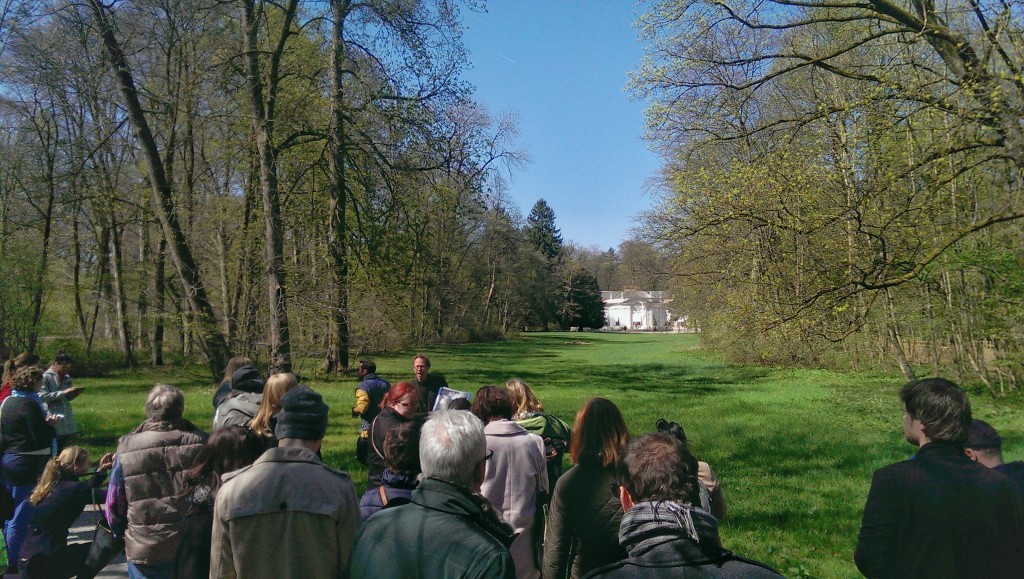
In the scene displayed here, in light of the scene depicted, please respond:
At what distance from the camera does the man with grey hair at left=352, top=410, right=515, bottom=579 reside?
242 centimetres

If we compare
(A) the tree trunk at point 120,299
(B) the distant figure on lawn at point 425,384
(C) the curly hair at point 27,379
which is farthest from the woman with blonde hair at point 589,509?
(A) the tree trunk at point 120,299

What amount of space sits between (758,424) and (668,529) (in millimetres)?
13032

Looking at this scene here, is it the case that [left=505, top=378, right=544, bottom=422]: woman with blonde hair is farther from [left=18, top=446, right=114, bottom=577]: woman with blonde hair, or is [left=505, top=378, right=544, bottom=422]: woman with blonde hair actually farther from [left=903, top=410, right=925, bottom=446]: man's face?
[left=18, top=446, right=114, bottom=577]: woman with blonde hair

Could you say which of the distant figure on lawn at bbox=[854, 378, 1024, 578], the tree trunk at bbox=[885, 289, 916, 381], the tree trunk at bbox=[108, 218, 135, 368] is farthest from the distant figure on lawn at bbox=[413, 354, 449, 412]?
the tree trunk at bbox=[108, 218, 135, 368]

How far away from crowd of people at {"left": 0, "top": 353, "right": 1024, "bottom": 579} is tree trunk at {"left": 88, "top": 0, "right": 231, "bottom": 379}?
10276 millimetres

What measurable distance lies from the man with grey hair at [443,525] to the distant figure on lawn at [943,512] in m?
1.68

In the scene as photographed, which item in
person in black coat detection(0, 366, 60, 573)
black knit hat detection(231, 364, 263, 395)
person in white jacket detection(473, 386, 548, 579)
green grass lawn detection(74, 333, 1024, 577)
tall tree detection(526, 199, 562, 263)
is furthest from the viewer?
tall tree detection(526, 199, 562, 263)

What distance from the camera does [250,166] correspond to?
18.2 meters

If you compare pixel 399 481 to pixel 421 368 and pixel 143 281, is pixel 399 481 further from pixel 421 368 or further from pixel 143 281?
pixel 143 281

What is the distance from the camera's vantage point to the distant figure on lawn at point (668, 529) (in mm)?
2105

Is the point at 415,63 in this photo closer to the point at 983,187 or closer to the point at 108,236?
the point at 983,187

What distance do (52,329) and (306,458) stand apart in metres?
23.1

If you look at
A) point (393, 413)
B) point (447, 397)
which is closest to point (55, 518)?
point (393, 413)

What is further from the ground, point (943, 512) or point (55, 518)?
point (943, 512)
